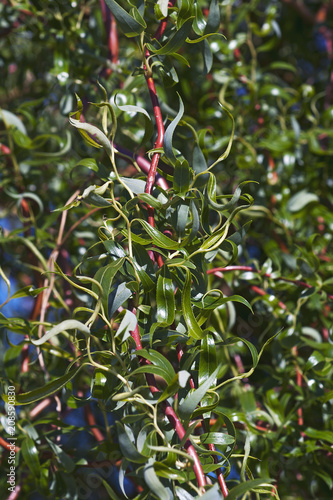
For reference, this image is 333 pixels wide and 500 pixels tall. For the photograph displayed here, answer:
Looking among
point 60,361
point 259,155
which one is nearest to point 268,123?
point 259,155

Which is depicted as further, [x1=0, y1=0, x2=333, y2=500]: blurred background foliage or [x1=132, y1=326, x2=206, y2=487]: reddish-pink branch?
[x1=0, y1=0, x2=333, y2=500]: blurred background foliage

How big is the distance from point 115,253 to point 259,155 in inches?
18.5

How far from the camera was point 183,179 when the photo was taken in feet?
1.37

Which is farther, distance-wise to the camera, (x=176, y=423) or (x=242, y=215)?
(x=242, y=215)

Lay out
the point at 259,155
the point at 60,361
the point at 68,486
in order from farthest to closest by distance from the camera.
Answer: the point at 259,155 → the point at 60,361 → the point at 68,486

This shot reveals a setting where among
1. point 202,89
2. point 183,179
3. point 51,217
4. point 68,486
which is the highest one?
point 183,179

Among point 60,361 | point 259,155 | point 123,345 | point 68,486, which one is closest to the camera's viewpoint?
point 123,345

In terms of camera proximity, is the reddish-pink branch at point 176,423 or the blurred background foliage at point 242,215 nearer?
the reddish-pink branch at point 176,423

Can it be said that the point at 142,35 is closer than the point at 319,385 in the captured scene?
Yes

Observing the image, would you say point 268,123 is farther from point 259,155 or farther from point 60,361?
point 60,361

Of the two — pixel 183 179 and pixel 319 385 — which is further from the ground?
pixel 183 179

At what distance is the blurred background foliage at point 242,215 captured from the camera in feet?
1.98

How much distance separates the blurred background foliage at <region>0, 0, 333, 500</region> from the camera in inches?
23.7

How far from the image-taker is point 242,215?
77 centimetres
